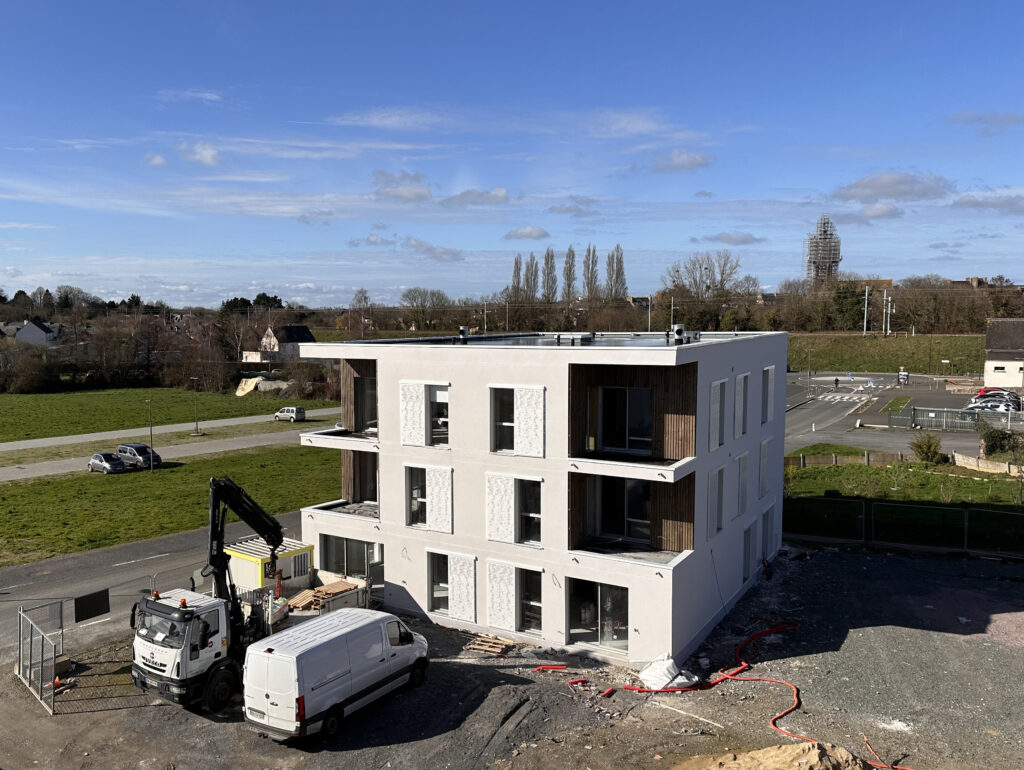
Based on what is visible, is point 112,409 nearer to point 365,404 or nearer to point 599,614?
point 365,404

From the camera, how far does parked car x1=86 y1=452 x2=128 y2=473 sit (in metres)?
45.8

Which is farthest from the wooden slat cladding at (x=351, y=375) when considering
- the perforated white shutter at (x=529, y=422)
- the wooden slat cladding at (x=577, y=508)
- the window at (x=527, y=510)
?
the wooden slat cladding at (x=577, y=508)

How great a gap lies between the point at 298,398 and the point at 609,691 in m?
69.6

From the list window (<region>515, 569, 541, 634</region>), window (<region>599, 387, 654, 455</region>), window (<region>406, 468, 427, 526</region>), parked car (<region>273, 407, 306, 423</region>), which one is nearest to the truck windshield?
window (<region>406, 468, 427, 526</region>)

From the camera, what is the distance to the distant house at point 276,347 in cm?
10412

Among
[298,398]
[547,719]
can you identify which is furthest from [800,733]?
[298,398]

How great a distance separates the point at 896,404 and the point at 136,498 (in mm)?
61801

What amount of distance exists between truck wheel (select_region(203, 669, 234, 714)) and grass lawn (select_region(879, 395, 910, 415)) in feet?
195

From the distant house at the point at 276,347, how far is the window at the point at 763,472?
282 feet

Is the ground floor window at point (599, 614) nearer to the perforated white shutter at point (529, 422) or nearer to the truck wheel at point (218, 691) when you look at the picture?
the perforated white shutter at point (529, 422)

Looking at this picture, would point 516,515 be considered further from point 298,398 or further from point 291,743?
point 298,398

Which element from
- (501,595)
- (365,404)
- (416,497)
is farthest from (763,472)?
(365,404)

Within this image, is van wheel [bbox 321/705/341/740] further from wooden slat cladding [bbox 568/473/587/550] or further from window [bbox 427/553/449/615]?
wooden slat cladding [bbox 568/473/587/550]

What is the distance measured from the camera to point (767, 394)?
2642cm
